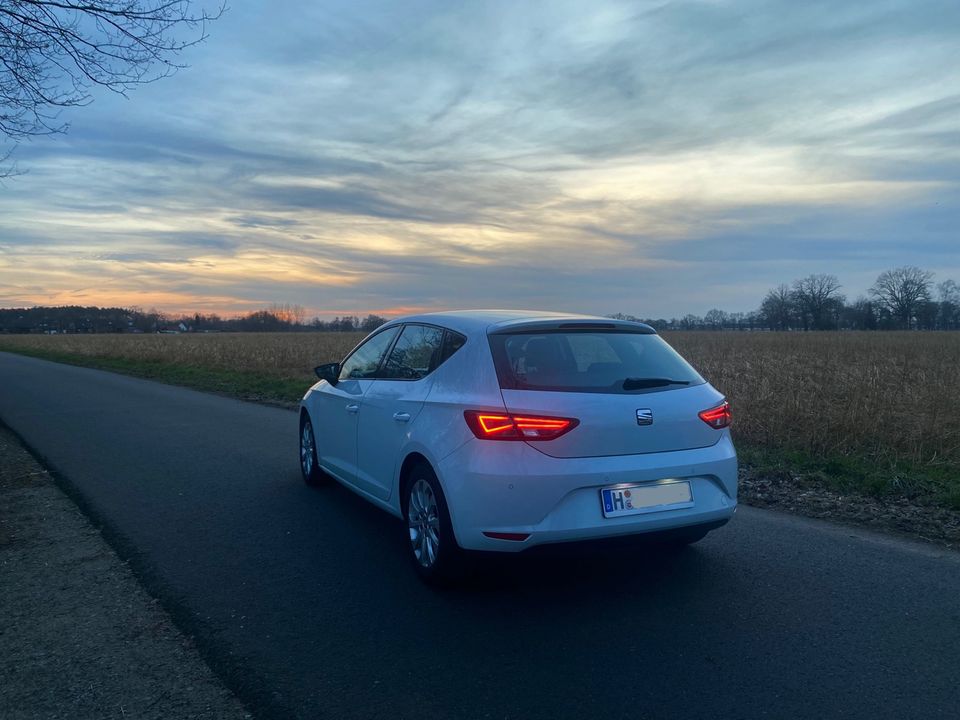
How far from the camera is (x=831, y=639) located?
3.72 metres

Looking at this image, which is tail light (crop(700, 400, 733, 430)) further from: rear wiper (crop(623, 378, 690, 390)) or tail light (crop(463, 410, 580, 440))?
tail light (crop(463, 410, 580, 440))

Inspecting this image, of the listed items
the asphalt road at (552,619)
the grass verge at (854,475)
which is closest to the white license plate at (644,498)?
the asphalt road at (552,619)

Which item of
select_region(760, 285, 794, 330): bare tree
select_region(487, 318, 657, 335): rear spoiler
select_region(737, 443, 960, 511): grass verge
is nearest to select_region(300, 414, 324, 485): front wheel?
select_region(487, 318, 657, 335): rear spoiler

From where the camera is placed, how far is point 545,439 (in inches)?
159

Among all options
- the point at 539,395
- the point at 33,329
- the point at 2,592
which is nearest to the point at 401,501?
the point at 539,395

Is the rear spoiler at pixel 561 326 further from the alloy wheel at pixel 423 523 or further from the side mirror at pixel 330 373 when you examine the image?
the side mirror at pixel 330 373

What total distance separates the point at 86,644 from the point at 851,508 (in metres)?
5.67

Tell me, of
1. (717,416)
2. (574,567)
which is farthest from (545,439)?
(574,567)

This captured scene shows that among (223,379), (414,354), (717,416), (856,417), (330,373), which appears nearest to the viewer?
(717,416)

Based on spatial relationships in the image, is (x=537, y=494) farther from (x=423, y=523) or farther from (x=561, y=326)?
(x=561, y=326)

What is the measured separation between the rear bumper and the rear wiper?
412mm

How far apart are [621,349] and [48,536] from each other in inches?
176

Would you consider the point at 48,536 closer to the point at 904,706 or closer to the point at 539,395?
the point at 539,395

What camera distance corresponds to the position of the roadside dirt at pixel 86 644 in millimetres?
3166
